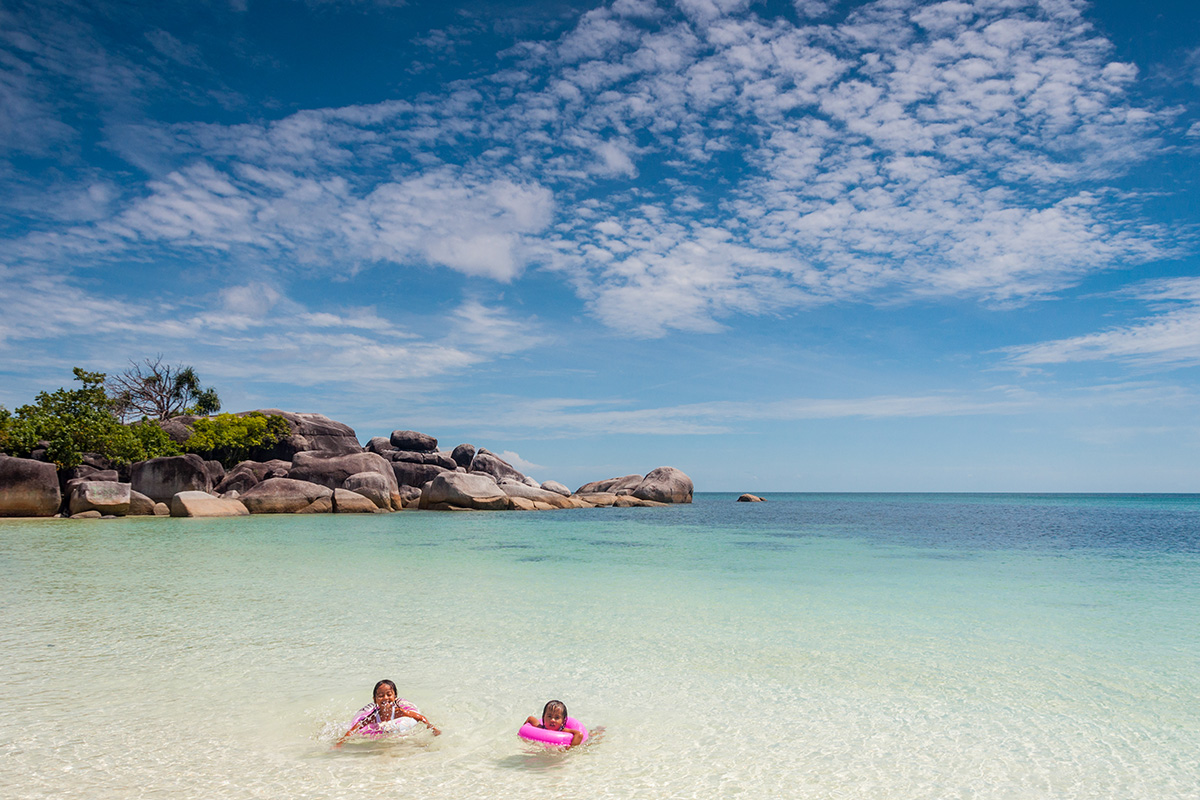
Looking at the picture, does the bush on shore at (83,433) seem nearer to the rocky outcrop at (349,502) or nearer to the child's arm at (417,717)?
the rocky outcrop at (349,502)

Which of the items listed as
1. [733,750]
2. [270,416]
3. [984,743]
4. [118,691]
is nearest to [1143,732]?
[984,743]

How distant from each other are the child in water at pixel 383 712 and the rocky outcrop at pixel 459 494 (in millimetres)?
27238

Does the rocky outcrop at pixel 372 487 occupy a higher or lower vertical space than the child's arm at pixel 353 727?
higher

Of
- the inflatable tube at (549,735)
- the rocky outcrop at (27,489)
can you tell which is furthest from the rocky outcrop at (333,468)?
the inflatable tube at (549,735)

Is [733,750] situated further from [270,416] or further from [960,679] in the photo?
[270,416]

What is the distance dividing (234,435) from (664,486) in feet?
79.2

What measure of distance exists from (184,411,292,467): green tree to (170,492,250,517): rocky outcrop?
7849 mm

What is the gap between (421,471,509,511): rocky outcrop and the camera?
31078mm

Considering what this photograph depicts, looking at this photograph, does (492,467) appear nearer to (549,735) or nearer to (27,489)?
(27,489)

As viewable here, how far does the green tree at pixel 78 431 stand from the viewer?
23984mm

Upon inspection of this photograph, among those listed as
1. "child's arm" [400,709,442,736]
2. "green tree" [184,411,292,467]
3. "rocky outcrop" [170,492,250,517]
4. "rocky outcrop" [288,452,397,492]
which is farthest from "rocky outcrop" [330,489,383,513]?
"child's arm" [400,709,442,736]

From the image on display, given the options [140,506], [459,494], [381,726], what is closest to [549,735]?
[381,726]

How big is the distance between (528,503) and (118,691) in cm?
2896

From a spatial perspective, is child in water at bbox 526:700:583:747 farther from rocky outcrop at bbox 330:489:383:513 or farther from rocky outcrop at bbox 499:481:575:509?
rocky outcrop at bbox 499:481:575:509
